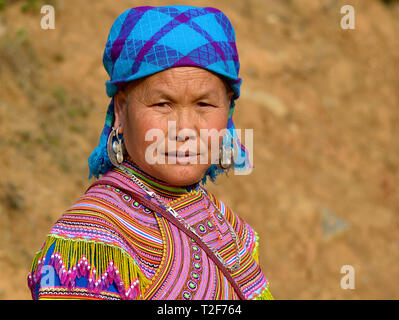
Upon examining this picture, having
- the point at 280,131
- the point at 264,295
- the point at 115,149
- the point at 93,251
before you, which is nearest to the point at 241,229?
the point at 264,295

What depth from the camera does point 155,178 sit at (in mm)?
2307

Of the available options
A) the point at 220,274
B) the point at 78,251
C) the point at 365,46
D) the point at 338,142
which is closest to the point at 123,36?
the point at 78,251

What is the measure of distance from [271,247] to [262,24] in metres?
5.23

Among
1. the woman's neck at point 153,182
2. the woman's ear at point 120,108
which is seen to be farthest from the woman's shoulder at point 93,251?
the woman's ear at point 120,108

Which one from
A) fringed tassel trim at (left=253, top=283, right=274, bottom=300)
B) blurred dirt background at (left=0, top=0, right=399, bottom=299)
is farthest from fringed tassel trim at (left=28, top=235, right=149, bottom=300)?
blurred dirt background at (left=0, top=0, right=399, bottom=299)

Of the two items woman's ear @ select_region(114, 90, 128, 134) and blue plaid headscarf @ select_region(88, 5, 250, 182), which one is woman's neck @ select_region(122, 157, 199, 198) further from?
blue plaid headscarf @ select_region(88, 5, 250, 182)

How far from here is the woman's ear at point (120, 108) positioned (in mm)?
2307

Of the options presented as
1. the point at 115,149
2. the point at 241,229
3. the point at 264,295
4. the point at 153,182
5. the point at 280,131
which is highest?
the point at 280,131

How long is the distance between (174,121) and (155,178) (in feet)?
0.92

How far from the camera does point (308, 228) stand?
9.20 metres

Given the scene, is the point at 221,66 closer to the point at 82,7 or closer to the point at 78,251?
the point at 78,251

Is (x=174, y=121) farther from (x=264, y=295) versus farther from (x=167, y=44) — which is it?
(x=264, y=295)

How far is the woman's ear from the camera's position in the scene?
231 cm

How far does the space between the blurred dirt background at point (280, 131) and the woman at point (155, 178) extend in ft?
11.5
